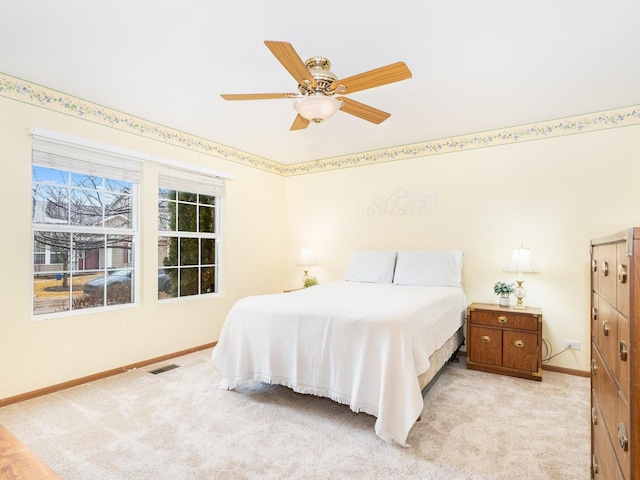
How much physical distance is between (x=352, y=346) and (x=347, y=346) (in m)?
0.04

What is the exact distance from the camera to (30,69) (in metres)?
2.58

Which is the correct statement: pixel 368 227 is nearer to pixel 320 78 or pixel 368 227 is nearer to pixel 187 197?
pixel 187 197

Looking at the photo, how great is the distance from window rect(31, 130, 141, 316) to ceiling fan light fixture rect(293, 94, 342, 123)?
7.13 feet

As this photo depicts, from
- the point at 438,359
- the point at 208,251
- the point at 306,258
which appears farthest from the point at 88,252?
the point at 438,359

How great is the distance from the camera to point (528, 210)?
11.8 feet

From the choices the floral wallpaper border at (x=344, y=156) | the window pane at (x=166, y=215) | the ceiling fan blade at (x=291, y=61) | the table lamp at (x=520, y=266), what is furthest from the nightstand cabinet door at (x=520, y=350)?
the window pane at (x=166, y=215)

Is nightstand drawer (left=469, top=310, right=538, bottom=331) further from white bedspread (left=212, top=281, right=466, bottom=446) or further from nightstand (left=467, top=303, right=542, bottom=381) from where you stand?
white bedspread (left=212, top=281, right=466, bottom=446)

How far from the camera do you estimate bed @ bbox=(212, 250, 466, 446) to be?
2092mm


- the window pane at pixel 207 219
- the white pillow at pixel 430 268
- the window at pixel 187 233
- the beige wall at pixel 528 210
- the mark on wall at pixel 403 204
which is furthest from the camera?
the window pane at pixel 207 219

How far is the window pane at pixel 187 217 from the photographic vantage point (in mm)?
4012

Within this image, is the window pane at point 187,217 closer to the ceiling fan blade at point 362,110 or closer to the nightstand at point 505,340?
the ceiling fan blade at point 362,110

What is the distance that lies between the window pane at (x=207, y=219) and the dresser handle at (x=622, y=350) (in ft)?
13.1

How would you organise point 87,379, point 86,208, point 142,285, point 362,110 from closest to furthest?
point 362,110, point 87,379, point 86,208, point 142,285

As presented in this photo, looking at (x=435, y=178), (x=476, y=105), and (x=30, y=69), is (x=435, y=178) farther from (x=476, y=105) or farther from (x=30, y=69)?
(x=30, y=69)
